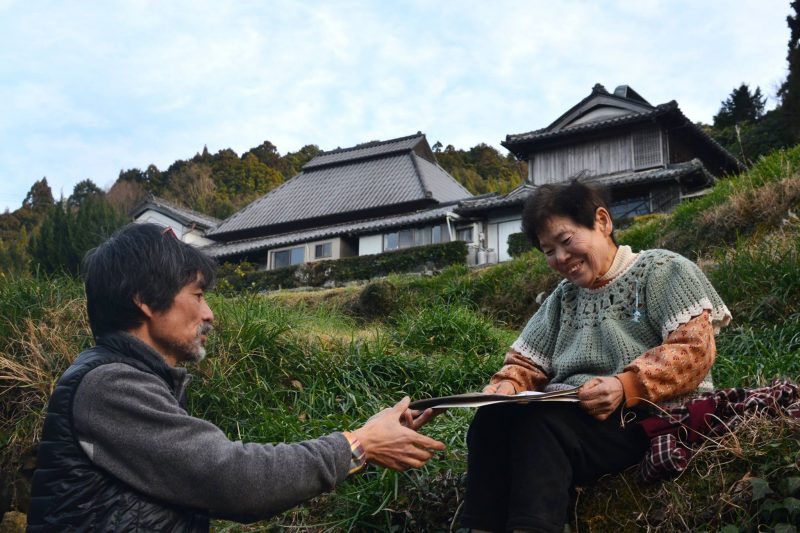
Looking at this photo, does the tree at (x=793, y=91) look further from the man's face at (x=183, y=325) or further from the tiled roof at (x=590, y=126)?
the man's face at (x=183, y=325)

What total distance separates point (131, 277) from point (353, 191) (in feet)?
90.1

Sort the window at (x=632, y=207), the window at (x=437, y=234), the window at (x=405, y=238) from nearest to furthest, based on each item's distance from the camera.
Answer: the window at (x=632, y=207) → the window at (x=437, y=234) → the window at (x=405, y=238)

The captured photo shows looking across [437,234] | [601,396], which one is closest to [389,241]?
[437,234]

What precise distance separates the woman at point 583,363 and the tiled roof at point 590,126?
1973cm

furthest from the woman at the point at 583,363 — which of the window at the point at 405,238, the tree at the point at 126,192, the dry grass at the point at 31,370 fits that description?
the tree at the point at 126,192

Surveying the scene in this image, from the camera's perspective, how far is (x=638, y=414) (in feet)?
9.34

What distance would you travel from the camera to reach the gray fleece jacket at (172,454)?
2188 millimetres

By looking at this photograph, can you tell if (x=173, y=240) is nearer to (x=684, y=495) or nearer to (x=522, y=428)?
(x=522, y=428)

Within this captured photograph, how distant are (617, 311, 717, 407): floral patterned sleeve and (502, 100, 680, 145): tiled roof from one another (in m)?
20.1

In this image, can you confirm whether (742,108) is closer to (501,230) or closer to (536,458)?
(501,230)

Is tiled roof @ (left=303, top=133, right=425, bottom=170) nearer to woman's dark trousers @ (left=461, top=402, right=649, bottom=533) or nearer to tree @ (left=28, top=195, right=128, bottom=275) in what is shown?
tree @ (left=28, top=195, right=128, bottom=275)

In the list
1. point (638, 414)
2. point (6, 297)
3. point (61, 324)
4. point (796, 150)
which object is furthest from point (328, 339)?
point (796, 150)

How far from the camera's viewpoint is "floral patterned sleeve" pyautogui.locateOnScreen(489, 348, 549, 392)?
329 centimetres

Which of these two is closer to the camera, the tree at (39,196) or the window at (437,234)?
the window at (437,234)
